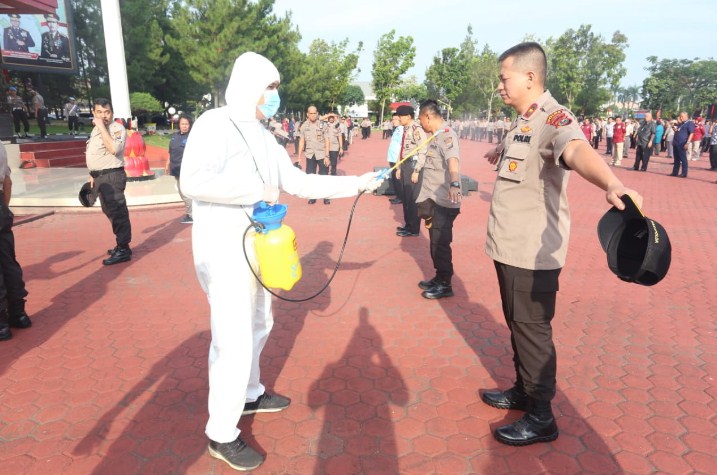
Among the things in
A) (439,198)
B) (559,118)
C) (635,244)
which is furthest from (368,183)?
(439,198)

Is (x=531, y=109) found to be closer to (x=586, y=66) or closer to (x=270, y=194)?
(x=270, y=194)

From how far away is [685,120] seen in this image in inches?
563

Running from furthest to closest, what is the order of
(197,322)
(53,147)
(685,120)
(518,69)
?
(53,147), (685,120), (197,322), (518,69)

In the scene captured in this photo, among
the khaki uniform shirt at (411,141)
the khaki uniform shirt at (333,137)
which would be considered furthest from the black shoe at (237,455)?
the khaki uniform shirt at (333,137)

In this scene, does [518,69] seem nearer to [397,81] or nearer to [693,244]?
[693,244]

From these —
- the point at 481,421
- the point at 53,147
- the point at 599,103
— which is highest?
the point at 599,103

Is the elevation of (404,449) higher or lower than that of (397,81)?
lower

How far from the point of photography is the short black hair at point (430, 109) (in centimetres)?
495

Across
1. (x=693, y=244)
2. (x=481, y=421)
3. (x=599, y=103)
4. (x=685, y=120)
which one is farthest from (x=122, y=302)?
(x=599, y=103)

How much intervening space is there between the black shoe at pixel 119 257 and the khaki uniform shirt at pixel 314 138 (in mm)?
4364

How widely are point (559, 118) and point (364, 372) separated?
224 centimetres

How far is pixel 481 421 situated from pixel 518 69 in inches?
85.3

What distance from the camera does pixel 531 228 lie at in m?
2.54


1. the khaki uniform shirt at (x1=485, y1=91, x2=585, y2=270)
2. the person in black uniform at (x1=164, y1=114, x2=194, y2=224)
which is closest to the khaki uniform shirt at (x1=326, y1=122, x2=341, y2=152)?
the person in black uniform at (x1=164, y1=114, x2=194, y2=224)
